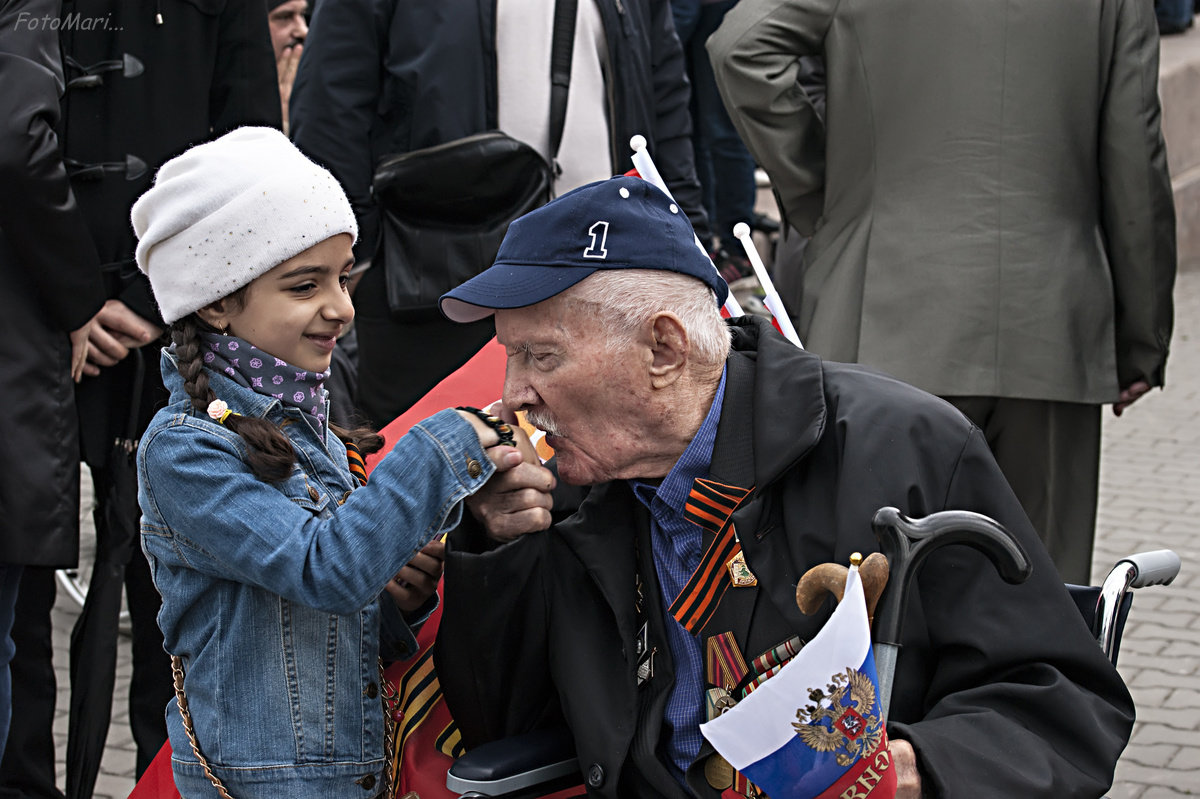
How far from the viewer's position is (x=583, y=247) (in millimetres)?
2213

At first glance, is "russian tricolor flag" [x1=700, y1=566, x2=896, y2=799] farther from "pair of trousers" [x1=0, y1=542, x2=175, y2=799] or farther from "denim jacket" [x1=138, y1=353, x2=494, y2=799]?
"pair of trousers" [x1=0, y1=542, x2=175, y2=799]

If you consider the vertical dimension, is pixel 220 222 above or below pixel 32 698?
above

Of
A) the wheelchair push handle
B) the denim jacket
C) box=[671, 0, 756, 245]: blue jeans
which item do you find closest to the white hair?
the denim jacket

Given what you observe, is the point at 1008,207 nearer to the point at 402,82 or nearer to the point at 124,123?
the point at 402,82

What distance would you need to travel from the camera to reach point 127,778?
3973mm

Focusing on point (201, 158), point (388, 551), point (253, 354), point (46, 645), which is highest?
point (201, 158)

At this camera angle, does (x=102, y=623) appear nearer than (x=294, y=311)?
No

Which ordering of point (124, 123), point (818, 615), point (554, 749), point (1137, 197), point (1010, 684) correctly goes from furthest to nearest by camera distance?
point (1137, 197) → point (124, 123) → point (554, 749) → point (818, 615) → point (1010, 684)

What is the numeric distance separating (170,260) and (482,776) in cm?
93

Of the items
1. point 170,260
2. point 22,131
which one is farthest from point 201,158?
point 22,131

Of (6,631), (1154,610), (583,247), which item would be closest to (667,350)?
(583,247)

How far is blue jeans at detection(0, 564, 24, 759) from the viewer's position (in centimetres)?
322

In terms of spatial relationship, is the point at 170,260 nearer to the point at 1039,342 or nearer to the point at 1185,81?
the point at 1039,342

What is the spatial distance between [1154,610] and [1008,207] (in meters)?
1.89
